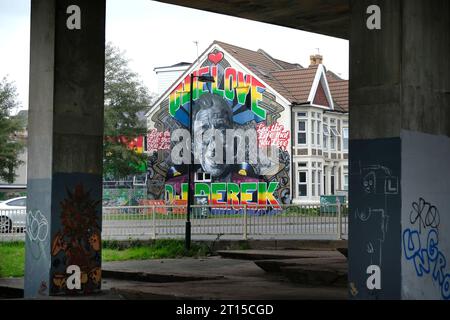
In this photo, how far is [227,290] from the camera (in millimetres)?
15008

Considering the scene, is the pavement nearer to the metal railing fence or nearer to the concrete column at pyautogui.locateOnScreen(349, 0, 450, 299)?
the concrete column at pyautogui.locateOnScreen(349, 0, 450, 299)

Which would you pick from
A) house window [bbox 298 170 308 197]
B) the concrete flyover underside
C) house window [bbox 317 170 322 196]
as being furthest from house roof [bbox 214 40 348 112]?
the concrete flyover underside

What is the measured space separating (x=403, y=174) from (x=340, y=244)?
13.3 metres

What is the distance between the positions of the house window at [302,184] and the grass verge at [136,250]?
31.5 m

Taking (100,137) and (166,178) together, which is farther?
(166,178)

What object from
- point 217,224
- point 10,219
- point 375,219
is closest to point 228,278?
point 375,219

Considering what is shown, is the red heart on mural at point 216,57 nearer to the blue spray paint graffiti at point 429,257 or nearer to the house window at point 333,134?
the house window at point 333,134

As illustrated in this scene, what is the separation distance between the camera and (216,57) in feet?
193

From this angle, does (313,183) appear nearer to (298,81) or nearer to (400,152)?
(298,81)

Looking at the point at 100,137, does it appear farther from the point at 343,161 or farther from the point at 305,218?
the point at 343,161

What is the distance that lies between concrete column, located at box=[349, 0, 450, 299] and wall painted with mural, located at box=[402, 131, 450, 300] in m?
0.02

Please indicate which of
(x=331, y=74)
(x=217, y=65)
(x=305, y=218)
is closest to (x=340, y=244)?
(x=305, y=218)

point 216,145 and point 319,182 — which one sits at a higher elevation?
point 216,145

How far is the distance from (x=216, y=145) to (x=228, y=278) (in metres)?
39.7
